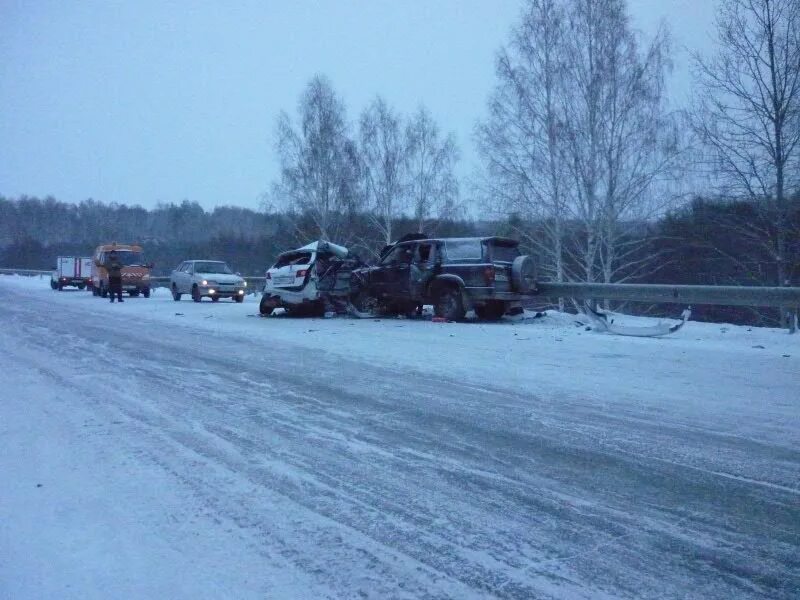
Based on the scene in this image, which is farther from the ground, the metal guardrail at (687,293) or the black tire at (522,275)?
the black tire at (522,275)

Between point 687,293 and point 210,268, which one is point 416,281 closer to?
point 687,293

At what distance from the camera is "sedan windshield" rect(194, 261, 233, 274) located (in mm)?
27297

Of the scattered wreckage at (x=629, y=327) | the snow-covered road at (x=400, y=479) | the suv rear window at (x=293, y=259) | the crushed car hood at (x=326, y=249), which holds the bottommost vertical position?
the snow-covered road at (x=400, y=479)

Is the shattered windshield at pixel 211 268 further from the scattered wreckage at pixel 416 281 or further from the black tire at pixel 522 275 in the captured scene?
the black tire at pixel 522 275

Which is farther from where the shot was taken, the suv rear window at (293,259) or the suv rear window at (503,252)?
the suv rear window at (293,259)

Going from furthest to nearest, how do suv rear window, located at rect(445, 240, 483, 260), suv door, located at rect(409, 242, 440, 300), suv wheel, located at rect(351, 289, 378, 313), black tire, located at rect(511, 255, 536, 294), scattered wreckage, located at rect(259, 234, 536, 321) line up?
suv wheel, located at rect(351, 289, 378, 313), suv door, located at rect(409, 242, 440, 300), suv rear window, located at rect(445, 240, 483, 260), scattered wreckage, located at rect(259, 234, 536, 321), black tire, located at rect(511, 255, 536, 294)

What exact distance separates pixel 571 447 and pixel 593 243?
1937cm

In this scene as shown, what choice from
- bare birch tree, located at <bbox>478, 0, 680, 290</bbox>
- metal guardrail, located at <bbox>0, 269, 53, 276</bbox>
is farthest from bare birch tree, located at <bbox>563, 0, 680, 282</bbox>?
metal guardrail, located at <bbox>0, 269, 53, 276</bbox>

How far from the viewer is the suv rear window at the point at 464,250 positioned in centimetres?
1608

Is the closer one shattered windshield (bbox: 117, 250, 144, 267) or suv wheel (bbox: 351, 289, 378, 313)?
suv wheel (bbox: 351, 289, 378, 313)

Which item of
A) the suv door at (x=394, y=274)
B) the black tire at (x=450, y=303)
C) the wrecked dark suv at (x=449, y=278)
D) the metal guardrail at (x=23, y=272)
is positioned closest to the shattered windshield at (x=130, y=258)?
the wrecked dark suv at (x=449, y=278)

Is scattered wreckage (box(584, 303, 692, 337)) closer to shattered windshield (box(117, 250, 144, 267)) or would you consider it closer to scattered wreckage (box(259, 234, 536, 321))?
scattered wreckage (box(259, 234, 536, 321))

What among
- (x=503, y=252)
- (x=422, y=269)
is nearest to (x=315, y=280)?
(x=422, y=269)

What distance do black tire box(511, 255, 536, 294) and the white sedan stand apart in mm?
13608
